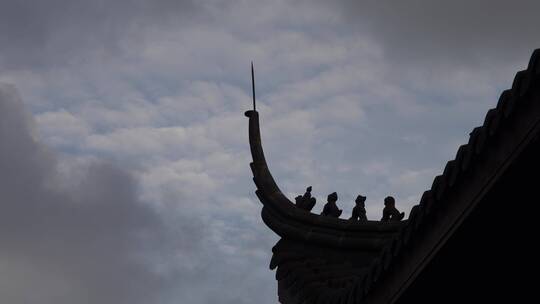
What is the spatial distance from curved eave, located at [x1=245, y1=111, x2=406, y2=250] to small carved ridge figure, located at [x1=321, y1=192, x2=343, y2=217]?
248 mm

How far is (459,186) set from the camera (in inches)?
273

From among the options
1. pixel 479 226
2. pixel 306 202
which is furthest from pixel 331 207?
pixel 479 226

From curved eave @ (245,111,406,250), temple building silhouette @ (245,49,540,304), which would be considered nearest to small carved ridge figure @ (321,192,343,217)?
curved eave @ (245,111,406,250)

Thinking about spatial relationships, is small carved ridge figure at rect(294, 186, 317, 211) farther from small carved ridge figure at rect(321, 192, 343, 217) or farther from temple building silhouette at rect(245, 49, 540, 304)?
temple building silhouette at rect(245, 49, 540, 304)

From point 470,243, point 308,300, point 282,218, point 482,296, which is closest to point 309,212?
point 282,218

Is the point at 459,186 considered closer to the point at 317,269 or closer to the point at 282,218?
A: the point at 317,269

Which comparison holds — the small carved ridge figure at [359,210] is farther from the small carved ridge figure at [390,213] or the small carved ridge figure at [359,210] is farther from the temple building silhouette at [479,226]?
the temple building silhouette at [479,226]

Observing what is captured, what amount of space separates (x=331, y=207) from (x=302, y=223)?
1.65 feet

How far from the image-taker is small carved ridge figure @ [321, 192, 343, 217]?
14.3 metres

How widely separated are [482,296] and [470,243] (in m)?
1.15

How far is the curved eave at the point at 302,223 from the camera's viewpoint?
13.6 metres

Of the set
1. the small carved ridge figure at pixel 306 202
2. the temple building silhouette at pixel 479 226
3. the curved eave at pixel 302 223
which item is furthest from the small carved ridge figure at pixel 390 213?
the temple building silhouette at pixel 479 226

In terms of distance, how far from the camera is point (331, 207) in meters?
14.4

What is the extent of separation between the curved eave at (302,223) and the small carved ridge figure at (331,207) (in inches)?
9.8
